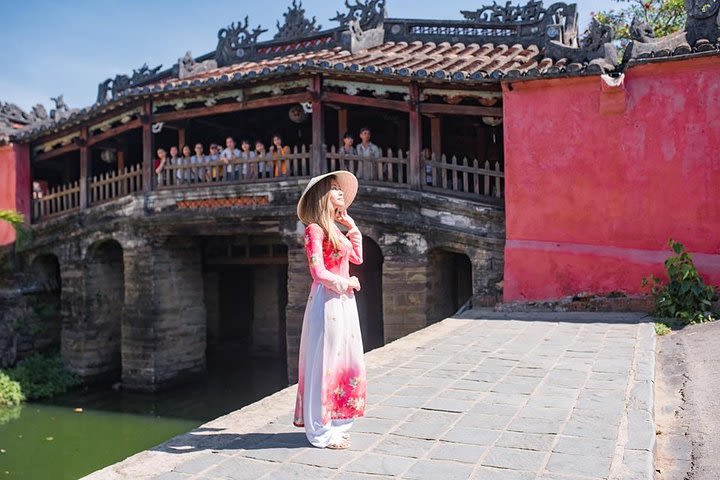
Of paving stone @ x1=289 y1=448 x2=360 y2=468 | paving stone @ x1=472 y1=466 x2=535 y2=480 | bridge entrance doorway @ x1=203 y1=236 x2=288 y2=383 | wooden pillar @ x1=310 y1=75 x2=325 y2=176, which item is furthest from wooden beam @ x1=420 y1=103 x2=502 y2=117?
paving stone @ x1=472 y1=466 x2=535 y2=480

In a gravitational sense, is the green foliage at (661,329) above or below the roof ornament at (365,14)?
below

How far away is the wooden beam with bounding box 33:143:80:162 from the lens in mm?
14016

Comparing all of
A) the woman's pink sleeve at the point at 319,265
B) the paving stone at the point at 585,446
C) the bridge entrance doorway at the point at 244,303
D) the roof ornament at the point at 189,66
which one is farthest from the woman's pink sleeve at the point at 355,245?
the roof ornament at the point at 189,66

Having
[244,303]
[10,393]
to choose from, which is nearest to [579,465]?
[10,393]

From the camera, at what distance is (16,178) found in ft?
48.6

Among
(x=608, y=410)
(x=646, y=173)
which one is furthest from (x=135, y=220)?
(x=608, y=410)

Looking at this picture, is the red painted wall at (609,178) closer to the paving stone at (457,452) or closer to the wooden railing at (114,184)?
the paving stone at (457,452)

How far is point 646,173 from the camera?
8.96m

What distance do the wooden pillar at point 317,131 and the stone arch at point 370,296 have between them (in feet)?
7.25

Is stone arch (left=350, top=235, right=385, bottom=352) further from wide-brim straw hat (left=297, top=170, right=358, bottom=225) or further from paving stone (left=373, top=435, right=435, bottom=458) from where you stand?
paving stone (left=373, top=435, right=435, bottom=458)

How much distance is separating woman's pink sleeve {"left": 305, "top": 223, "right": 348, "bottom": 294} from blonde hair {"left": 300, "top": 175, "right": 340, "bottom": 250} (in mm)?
54

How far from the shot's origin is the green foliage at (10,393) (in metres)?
12.1

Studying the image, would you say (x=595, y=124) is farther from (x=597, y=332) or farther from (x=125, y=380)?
(x=125, y=380)

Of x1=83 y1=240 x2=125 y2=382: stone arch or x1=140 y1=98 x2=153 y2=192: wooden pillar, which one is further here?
x1=83 y1=240 x2=125 y2=382: stone arch
